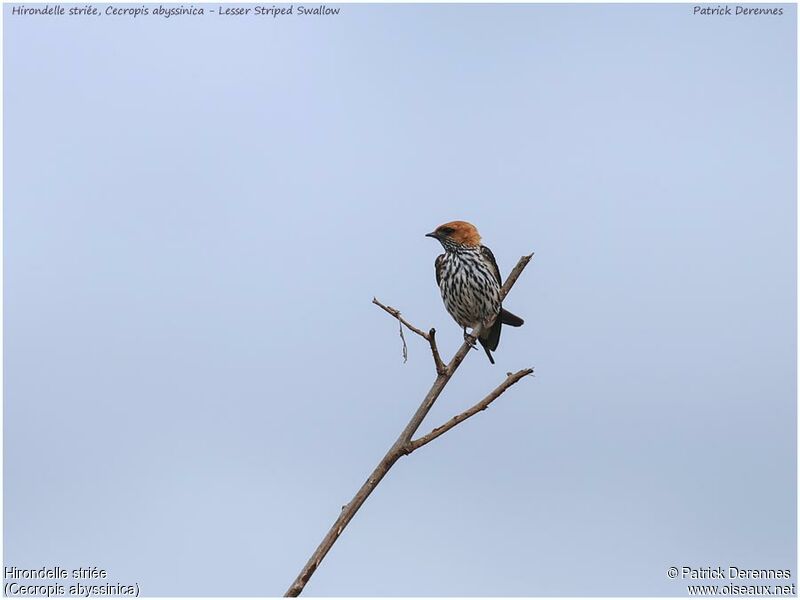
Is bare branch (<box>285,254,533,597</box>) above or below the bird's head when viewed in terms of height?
below

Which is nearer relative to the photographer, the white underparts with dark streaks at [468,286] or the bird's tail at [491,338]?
the white underparts with dark streaks at [468,286]

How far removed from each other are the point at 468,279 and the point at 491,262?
0.62 meters

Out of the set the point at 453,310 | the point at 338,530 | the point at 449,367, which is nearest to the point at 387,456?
the point at 338,530

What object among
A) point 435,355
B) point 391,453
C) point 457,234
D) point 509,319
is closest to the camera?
point 391,453

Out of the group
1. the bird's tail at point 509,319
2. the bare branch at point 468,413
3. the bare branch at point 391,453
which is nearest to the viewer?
the bare branch at point 391,453

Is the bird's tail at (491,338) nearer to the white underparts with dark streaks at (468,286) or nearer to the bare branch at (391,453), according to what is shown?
the white underparts with dark streaks at (468,286)

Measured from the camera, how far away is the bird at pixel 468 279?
44.4 feet

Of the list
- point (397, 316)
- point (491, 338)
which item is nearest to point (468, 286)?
point (491, 338)

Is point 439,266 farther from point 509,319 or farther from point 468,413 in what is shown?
point 468,413

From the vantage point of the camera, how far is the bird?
13.5 m

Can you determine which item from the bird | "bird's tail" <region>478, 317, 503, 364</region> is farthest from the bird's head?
"bird's tail" <region>478, 317, 503, 364</region>

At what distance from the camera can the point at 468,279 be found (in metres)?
13.6

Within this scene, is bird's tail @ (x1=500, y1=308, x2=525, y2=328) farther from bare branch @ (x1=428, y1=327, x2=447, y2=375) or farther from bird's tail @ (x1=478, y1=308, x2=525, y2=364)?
bare branch @ (x1=428, y1=327, x2=447, y2=375)

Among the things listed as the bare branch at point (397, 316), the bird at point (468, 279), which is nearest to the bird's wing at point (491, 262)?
the bird at point (468, 279)
